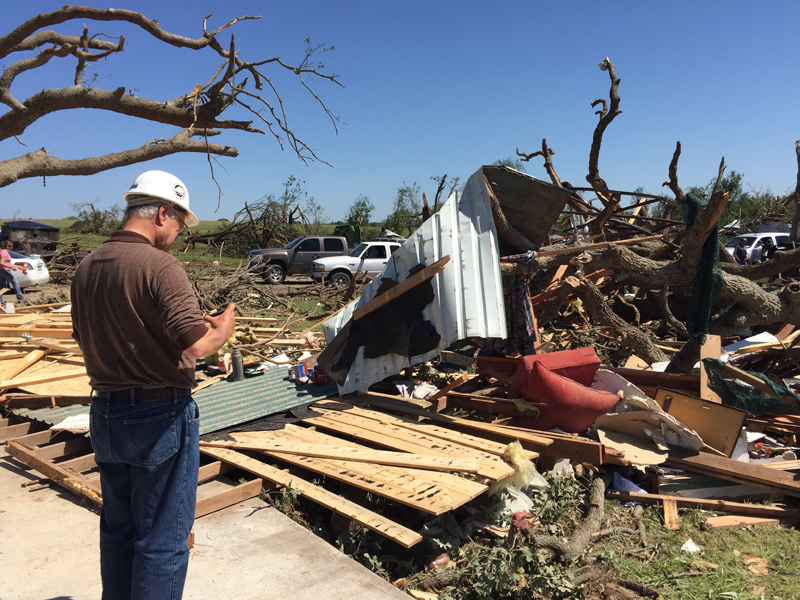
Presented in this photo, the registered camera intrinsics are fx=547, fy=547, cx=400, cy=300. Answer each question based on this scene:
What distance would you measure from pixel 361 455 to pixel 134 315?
2.70 metres

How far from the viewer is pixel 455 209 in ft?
19.0

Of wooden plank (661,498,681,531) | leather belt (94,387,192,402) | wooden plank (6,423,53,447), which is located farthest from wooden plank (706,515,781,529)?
wooden plank (6,423,53,447)

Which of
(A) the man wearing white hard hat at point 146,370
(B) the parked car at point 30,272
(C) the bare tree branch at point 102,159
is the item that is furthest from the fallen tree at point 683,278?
(B) the parked car at point 30,272

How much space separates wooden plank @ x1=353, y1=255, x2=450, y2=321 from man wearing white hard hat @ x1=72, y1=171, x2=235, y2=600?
11.0 ft

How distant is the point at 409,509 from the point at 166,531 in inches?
92.5

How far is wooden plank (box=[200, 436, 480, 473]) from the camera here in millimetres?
4191

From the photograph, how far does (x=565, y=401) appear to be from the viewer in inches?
200

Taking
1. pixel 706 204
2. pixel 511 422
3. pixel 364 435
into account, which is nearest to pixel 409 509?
pixel 364 435

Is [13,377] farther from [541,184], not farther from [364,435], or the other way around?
[541,184]

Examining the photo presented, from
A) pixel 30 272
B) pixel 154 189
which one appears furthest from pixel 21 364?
pixel 30 272

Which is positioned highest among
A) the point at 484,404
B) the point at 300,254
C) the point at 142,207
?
the point at 300,254

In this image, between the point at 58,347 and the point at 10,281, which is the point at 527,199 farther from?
the point at 10,281

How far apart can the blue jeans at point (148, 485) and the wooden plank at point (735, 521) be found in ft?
12.7

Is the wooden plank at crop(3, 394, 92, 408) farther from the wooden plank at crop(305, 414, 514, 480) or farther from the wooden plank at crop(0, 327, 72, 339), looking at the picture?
the wooden plank at crop(305, 414, 514, 480)
